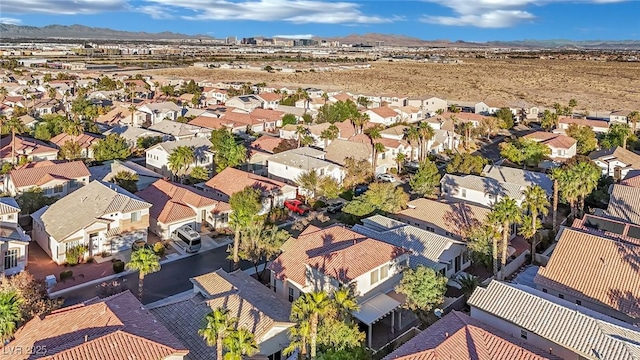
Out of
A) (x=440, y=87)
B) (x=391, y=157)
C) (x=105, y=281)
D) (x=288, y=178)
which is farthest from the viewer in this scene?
(x=440, y=87)

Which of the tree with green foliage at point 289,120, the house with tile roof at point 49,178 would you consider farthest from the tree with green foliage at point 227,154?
the tree with green foliage at point 289,120

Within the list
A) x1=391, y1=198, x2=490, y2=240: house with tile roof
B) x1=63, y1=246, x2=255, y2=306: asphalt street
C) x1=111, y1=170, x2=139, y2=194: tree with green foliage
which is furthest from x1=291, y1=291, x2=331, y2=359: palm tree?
x1=111, y1=170, x2=139, y2=194: tree with green foliage

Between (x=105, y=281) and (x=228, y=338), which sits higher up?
(x=228, y=338)

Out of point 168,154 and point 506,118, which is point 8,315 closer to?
point 168,154

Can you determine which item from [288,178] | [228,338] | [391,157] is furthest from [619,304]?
[391,157]

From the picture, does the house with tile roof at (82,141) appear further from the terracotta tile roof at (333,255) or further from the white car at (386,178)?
the terracotta tile roof at (333,255)

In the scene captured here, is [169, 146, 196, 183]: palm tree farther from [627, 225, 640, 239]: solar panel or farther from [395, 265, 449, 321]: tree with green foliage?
[627, 225, 640, 239]: solar panel

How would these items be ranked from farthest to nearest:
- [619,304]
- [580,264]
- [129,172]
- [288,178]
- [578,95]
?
[578,95]
[288,178]
[129,172]
[580,264]
[619,304]

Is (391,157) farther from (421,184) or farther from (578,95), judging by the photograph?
(578,95)
